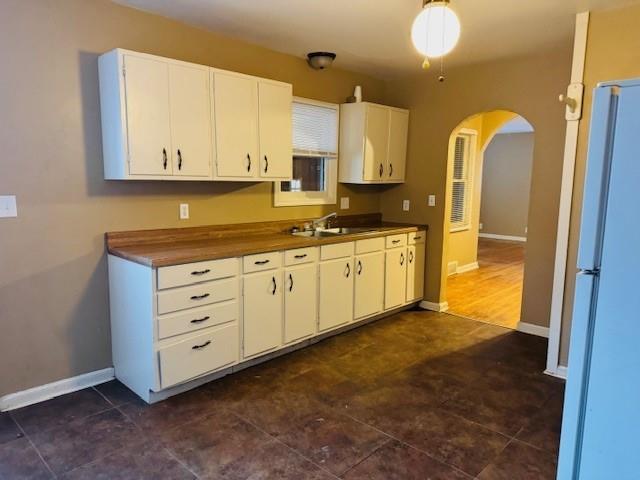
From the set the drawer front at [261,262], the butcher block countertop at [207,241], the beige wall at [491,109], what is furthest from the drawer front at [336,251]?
the beige wall at [491,109]

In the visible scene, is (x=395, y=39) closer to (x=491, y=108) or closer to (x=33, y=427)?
(x=491, y=108)

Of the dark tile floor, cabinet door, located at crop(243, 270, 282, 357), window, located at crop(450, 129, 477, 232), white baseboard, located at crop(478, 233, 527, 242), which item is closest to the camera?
the dark tile floor

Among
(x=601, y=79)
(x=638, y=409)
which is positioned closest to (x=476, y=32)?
(x=601, y=79)

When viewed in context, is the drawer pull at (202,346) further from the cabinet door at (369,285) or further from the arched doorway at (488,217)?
the arched doorway at (488,217)

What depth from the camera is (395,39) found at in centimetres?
342

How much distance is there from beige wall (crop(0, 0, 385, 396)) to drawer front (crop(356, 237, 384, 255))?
1632 mm

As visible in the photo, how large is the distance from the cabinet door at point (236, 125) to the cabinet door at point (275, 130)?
62 mm

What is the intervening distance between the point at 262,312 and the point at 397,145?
7.90 ft

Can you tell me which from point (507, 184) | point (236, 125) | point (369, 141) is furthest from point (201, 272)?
point (507, 184)

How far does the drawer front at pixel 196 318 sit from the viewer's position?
2629 millimetres

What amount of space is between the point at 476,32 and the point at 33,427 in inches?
150

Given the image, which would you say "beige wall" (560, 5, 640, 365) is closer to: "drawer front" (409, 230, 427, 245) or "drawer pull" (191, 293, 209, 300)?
"drawer front" (409, 230, 427, 245)

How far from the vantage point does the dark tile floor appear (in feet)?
7.00

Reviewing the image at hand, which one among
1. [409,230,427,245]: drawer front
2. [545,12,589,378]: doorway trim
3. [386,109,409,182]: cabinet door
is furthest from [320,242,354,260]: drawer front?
[545,12,589,378]: doorway trim
